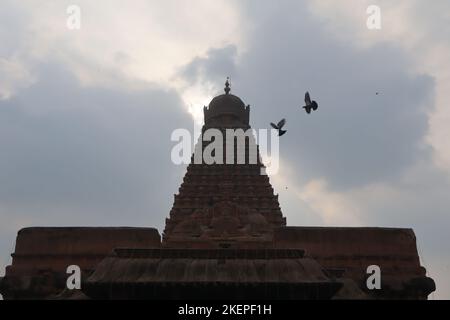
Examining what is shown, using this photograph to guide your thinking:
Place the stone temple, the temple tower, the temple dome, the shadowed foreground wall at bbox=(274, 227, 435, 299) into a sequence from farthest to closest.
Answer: the temple dome < the temple tower < the shadowed foreground wall at bbox=(274, 227, 435, 299) < the stone temple

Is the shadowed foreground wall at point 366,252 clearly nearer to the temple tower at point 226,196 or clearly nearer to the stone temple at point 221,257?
the stone temple at point 221,257

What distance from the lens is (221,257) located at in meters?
18.7

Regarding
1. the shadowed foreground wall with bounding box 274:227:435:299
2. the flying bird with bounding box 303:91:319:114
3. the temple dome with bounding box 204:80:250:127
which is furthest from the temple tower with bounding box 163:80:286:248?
the flying bird with bounding box 303:91:319:114

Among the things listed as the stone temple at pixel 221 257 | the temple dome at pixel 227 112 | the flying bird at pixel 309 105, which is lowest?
the stone temple at pixel 221 257

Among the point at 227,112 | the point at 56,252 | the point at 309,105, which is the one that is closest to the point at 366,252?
the point at 309,105

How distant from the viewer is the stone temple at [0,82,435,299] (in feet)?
56.9

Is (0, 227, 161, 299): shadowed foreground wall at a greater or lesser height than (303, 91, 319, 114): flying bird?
lesser

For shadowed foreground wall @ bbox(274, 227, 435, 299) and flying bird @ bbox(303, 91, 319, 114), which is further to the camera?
shadowed foreground wall @ bbox(274, 227, 435, 299)

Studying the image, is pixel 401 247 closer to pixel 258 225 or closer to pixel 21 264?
pixel 258 225

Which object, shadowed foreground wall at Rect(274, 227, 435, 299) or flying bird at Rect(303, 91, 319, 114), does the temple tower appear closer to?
shadowed foreground wall at Rect(274, 227, 435, 299)

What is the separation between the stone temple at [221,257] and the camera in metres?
17.3

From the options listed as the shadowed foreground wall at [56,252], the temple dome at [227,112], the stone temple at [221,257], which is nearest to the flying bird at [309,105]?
the stone temple at [221,257]
